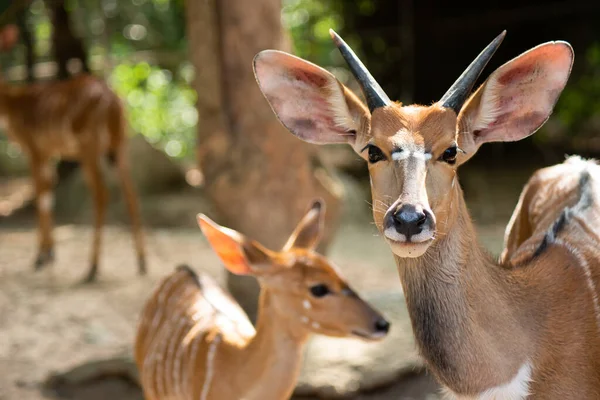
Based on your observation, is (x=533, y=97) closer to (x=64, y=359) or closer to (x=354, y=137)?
(x=354, y=137)

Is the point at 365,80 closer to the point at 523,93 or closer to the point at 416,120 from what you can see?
the point at 416,120

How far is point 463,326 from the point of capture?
2.07 m

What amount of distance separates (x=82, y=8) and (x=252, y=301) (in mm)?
6080

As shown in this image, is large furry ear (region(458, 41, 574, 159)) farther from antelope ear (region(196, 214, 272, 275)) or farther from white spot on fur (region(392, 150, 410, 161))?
antelope ear (region(196, 214, 272, 275))

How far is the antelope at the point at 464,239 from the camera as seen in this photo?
204 centimetres

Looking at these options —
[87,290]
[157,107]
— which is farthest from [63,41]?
[87,290]

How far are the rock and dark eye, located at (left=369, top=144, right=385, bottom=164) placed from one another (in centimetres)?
183

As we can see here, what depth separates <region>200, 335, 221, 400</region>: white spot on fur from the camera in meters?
3.06

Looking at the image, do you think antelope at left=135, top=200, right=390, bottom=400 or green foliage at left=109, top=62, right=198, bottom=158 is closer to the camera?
antelope at left=135, top=200, right=390, bottom=400

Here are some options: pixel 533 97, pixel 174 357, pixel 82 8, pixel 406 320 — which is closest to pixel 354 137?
pixel 533 97

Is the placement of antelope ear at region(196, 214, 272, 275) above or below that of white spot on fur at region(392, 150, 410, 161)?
below

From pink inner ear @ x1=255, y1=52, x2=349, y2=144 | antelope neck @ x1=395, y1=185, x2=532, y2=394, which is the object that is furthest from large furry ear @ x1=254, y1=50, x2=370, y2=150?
antelope neck @ x1=395, y1=185, x2=532, y2=394

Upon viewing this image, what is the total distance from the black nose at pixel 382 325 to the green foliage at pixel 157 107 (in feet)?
28.1

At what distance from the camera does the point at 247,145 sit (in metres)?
4.73
